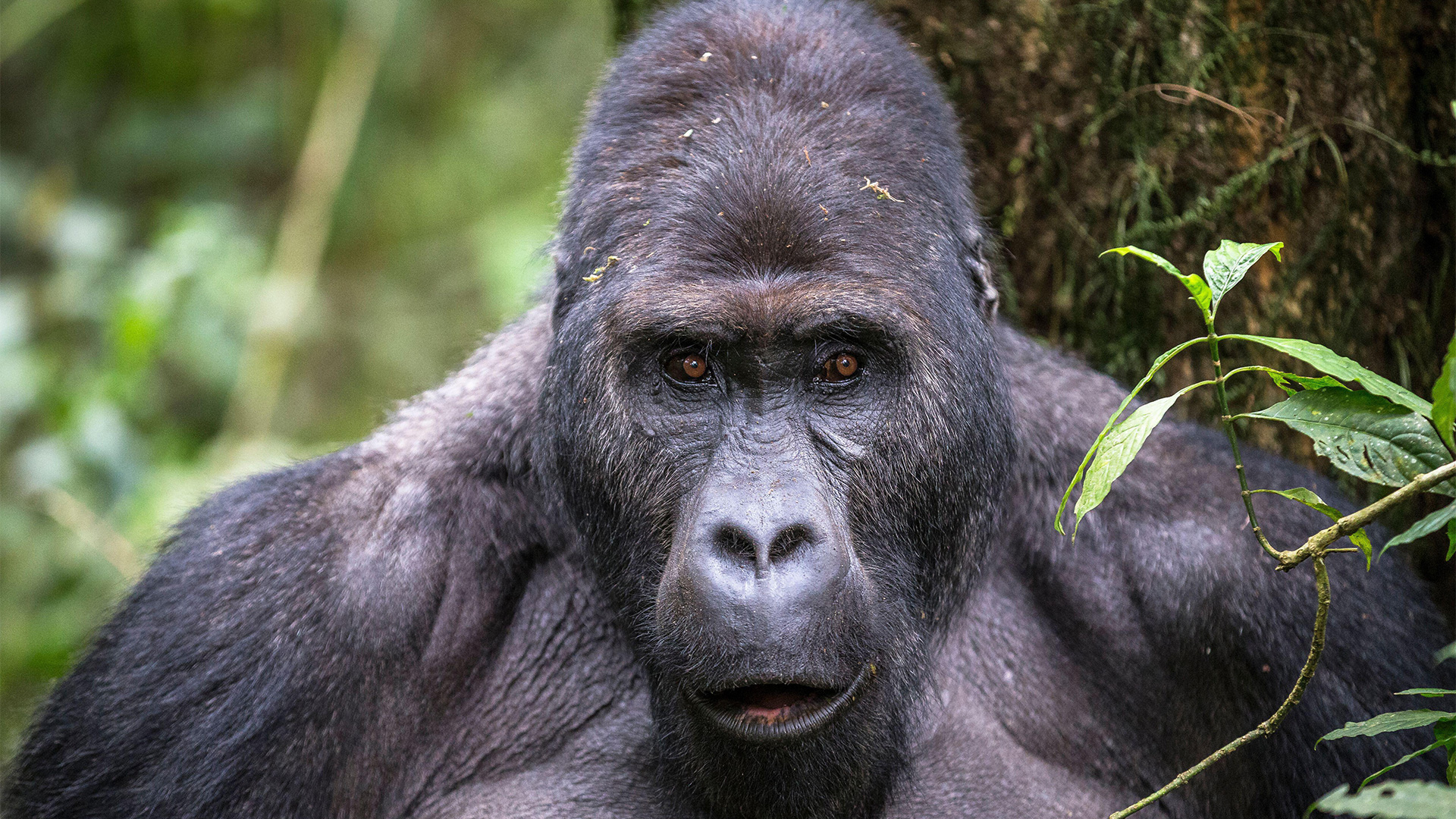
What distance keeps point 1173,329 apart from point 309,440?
6.98 metres

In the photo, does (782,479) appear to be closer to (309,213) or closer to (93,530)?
(93,530)

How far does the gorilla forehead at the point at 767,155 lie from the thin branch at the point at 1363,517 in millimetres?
1066

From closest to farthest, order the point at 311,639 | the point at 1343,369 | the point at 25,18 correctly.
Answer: the point at 1343,369
the point at 311,639
the point at 25,18

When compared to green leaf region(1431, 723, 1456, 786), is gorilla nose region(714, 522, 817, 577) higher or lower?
higher

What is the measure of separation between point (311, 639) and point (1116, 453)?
2004 millimetres

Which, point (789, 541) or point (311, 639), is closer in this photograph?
point (789, 541)

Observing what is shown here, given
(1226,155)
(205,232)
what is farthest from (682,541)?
Result: (205,232)

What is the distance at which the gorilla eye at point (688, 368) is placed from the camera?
3.03 meters

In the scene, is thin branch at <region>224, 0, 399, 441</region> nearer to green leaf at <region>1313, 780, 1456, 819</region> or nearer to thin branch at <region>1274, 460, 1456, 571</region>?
thin branch at <region>1274, 460, 1456, 571</region>

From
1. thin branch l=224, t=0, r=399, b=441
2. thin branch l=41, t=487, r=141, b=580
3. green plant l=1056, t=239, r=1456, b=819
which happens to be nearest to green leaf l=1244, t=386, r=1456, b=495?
green plant l=1056, t=239, r=1456, b=819

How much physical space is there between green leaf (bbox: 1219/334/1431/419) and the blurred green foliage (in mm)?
5025

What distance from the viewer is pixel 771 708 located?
277 cm

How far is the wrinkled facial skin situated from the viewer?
2752 millimetres

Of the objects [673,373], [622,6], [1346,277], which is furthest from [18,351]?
[1346,277]
